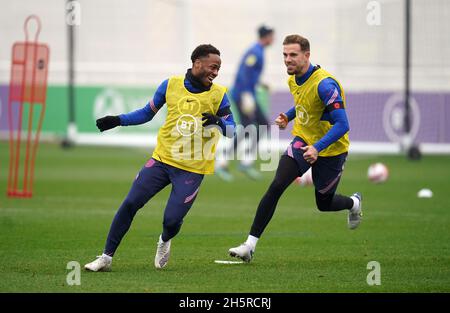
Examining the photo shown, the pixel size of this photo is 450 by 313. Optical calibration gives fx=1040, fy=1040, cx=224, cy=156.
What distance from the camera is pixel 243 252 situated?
10.3m

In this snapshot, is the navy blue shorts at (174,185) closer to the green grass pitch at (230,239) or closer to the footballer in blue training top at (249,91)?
the green grass pitch at (230,239)

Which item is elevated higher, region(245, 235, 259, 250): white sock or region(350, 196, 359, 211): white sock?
region(350, 196, 359, 211): white sock

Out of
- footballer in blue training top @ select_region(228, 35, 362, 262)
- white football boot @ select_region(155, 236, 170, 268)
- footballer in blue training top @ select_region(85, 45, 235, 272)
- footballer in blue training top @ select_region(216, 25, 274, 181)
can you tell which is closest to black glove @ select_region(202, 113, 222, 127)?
footballer in blue training top @ select_region(85, 45, 235, 272)

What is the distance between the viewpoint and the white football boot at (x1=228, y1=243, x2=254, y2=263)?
10234 mm

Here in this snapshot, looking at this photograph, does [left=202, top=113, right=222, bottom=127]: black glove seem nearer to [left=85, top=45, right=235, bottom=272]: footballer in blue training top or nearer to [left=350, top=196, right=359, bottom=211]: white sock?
[left=85, top=45, right=235, bottom=272]: footballer in blue training top

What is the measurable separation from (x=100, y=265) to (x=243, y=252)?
1.45 meters

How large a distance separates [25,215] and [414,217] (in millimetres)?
5401

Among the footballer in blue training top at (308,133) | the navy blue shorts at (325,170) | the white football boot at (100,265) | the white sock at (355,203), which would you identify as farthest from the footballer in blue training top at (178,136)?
the white sock at (355,203)

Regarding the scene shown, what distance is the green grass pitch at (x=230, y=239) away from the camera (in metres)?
9.27

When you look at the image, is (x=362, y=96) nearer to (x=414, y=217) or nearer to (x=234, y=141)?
(x=234, y=141)

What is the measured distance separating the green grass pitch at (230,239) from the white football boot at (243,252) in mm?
89

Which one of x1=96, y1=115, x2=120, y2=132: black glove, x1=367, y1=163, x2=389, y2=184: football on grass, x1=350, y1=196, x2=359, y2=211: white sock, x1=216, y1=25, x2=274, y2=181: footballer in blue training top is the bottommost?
x1=350, y1=196, x2=359, y2=211: white sock

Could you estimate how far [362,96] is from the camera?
25844 mm

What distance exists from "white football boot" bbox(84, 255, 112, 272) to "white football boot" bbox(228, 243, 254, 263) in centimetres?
123
